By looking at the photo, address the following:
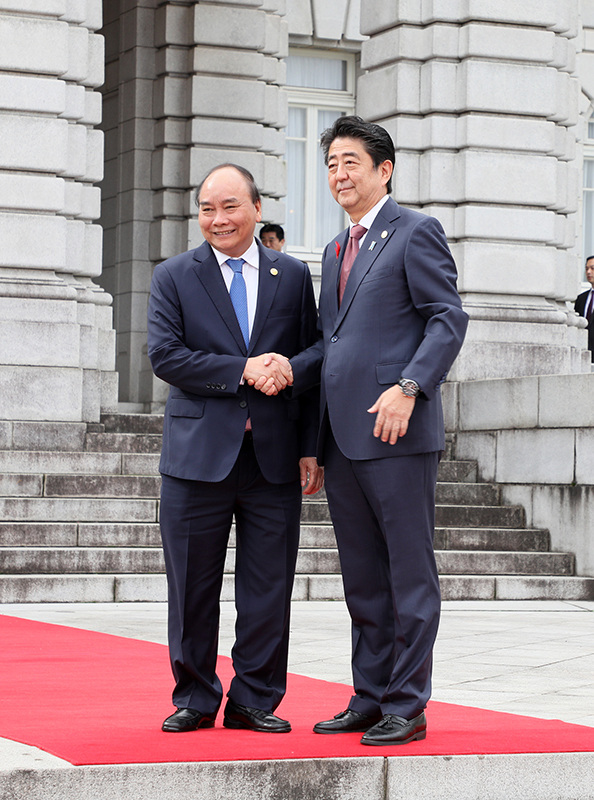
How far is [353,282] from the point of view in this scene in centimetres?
485

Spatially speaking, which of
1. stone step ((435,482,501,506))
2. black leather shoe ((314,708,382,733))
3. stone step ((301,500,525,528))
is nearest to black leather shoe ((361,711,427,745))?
black leather shoe ((314,708,382,733))

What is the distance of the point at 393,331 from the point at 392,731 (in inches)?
51.2

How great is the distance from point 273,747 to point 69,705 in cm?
115

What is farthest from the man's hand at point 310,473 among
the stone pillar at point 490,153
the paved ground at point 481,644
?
the stone pillar at point 490,153

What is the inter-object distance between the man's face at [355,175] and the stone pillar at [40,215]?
7061 mm

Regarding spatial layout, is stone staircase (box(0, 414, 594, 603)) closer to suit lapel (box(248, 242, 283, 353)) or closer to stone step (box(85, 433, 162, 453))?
stone step (box(85, 433, 162, 453))

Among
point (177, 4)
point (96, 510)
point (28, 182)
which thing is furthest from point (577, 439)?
point (177, 4)

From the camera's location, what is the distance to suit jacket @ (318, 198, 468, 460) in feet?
15.4

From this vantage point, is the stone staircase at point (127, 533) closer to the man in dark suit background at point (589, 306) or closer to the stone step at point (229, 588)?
the stone step at point (229, 588)

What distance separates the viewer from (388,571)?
15.9ft

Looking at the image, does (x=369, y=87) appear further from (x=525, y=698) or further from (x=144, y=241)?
(x=525, y=698)

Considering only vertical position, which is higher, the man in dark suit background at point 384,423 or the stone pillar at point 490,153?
the stone pillar at point 490,153

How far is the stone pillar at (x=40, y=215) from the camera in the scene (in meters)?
11.6

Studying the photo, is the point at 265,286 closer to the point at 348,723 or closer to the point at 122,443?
the point at 348,723
